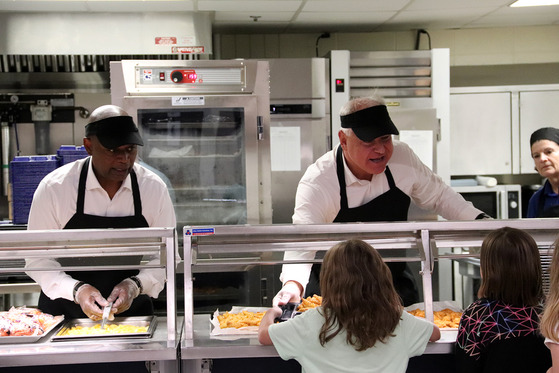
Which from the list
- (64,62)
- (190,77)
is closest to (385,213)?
(190,77)

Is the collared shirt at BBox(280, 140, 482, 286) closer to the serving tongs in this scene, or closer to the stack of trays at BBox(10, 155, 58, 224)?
the serving tongs

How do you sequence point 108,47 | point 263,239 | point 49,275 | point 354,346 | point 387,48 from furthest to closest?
point 387,48
point 108,47
point 49,275
point 263,239
point 354,346

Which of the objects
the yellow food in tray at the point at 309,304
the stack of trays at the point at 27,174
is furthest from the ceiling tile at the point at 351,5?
the yellow food in tray at the point at 309,304

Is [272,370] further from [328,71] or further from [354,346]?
[328,71]

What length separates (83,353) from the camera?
2.24m

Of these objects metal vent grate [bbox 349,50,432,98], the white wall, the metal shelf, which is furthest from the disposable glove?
the white wall

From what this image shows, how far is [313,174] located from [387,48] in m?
3.38

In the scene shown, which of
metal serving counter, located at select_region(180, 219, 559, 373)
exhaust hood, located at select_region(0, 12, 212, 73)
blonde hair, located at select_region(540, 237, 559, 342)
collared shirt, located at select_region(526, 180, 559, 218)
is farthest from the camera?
exhaust hood, located at select_region(0, 12, 212, 73)

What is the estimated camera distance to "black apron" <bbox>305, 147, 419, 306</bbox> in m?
3.24

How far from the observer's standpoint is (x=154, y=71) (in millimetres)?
4656

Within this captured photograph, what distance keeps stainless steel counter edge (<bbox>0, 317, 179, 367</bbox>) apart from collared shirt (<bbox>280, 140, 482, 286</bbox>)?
110 cm

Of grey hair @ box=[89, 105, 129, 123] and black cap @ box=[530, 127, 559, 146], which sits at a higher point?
grey hair @ box=[89, 105, 129, 123]

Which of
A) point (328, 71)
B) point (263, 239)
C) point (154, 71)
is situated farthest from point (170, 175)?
point (263, 239)

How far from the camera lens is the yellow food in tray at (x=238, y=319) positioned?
2520 millimetres
